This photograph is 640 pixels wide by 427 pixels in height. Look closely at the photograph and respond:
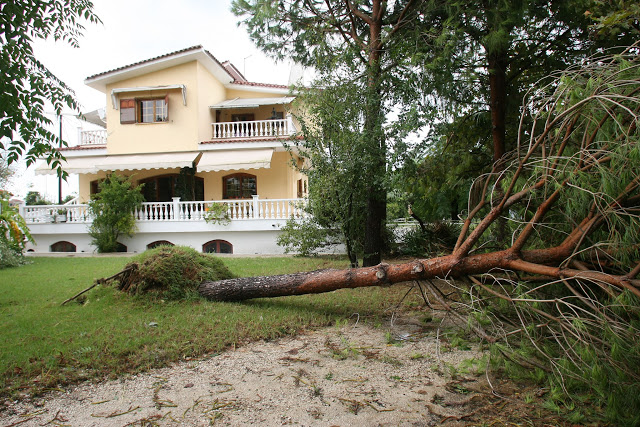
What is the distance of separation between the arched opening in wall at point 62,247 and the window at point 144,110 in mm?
5625

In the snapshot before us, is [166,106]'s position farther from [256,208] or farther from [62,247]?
[62,247]

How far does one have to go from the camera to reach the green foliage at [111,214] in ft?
49.3

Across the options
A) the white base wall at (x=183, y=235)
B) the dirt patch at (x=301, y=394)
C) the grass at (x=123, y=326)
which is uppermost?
the white base wall at (x=183, y=235)

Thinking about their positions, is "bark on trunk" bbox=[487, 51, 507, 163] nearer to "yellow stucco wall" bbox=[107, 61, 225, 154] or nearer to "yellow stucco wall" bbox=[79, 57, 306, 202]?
"yellow stucco wall" bbox=[79, 57, 306, 202]

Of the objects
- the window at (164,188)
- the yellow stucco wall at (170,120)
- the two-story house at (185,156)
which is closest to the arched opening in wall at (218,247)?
the two-story house at (185,156)

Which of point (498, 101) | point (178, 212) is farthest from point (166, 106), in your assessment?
point (498, 101)

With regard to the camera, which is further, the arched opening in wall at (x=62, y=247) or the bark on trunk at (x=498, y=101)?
the arched opening in wall at (x=62, y=247)

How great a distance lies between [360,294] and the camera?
23.4ft

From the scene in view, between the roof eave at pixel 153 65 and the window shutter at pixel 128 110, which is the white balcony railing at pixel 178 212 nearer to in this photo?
the window shutter at pixel 128 110

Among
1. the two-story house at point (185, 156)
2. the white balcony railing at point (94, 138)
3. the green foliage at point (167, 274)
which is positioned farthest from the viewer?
the white balcony railing at point (94, 138)

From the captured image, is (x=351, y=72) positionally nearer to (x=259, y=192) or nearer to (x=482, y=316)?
(x=482, y=316)

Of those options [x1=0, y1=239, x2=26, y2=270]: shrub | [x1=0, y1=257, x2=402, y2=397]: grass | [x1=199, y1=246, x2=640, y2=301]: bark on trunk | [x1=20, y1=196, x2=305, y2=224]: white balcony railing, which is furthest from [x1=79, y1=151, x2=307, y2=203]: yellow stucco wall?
[x1=199, y1=246, x2=640, y2=301]: bark on trunk

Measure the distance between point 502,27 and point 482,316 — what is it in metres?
5.29

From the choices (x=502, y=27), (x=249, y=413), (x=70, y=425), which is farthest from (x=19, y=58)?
(x=502, y=27)
